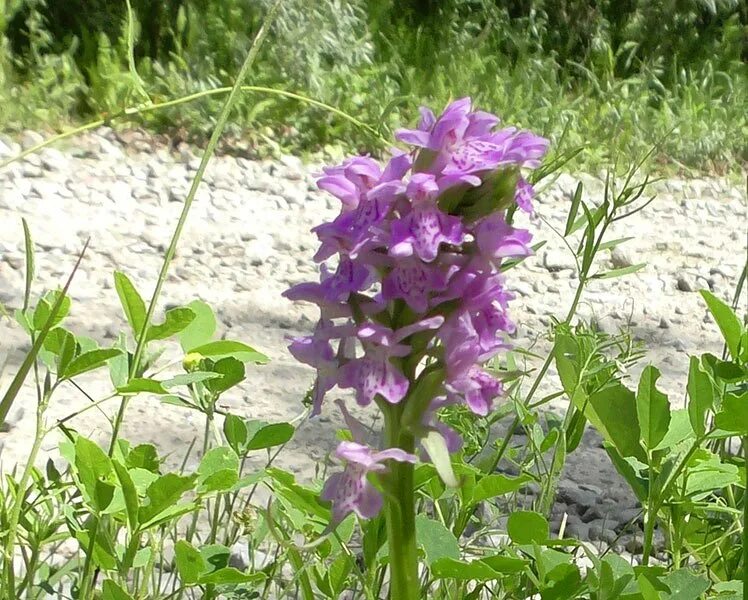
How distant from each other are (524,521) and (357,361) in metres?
0.20

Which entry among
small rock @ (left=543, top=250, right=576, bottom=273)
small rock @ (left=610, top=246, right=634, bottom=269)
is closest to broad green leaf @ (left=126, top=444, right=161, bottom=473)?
small rock @ (left=543, top=250, right=576, bottom=273)

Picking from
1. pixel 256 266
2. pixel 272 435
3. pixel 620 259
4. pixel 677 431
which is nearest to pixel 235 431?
pixel 272 435

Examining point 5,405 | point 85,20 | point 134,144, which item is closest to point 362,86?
point 134,144

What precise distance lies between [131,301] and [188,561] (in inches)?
7.8

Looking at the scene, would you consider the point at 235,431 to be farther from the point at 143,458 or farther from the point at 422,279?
the point at 422,279

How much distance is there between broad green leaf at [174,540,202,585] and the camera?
0.65 m

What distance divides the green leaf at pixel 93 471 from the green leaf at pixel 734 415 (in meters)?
0.38

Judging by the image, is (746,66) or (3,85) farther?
(746,66)

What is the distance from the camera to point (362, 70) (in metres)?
4.11

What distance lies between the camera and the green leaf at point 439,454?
18.9 inches

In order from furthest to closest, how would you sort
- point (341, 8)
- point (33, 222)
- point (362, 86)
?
1. point (341, 8)
2. point (362, 86)
3. point (33, 222)

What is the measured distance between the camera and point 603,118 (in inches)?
160

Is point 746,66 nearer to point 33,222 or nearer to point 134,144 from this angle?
point 134,144

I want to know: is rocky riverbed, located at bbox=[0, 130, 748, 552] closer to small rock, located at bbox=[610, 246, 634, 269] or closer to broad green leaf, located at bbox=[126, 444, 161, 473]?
small rock, located at bbox=[610, 246, 634, 269]
